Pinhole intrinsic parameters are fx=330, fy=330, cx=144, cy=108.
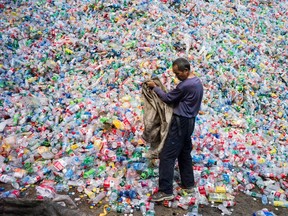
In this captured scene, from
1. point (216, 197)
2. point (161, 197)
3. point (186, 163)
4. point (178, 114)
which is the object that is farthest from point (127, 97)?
point (216, 197)

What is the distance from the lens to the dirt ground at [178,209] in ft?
13.5

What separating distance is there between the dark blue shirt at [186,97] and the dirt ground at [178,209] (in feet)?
4.08

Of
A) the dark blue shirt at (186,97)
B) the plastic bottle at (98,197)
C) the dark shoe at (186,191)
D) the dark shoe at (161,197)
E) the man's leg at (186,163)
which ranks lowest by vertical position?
the plastic bottle at (98,197)

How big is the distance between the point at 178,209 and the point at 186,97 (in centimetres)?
145

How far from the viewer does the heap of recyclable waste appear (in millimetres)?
4688

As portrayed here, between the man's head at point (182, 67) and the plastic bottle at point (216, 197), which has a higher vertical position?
the man's head at point (182, 67)

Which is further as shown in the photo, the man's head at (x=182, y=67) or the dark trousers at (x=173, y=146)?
the dark trousers at (x=173, y=146)

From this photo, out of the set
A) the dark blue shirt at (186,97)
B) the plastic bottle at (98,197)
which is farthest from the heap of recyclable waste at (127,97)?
the dark blue shirt at (186,97)

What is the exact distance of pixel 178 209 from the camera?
13.9ft

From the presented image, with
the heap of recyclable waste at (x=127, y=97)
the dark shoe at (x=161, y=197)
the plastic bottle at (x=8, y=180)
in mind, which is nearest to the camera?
the dark shoe at (x=161, y=197)

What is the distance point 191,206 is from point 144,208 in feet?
2.09

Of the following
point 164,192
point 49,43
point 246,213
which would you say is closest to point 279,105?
point 246,213

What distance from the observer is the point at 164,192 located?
4238 millimetres

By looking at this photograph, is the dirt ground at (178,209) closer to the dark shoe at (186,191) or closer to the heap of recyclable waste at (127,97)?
the heap of recyclable waste at (127,97)
